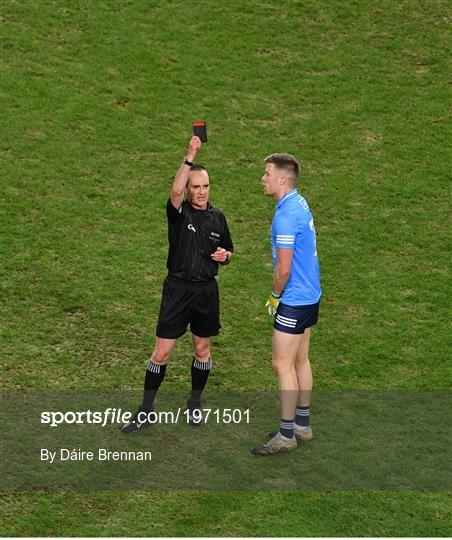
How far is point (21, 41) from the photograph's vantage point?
17.8 m

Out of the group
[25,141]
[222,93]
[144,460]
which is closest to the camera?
[144,460]

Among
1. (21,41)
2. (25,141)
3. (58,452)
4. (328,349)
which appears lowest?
(58,452)

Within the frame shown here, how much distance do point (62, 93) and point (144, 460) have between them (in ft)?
24.3

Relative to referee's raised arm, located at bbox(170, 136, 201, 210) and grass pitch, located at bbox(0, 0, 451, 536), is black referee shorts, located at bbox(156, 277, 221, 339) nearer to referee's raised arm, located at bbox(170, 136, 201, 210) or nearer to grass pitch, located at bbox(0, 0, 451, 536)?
referee's raised arm, located at bbox(170, 136, 201, 210)

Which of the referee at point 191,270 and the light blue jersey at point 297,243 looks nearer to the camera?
the light blue jersey at point 297,243

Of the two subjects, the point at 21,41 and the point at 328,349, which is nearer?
the point at 328,349

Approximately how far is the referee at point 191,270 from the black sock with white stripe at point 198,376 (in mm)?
175

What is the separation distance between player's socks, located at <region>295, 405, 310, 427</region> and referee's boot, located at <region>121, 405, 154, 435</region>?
1349 millimetres

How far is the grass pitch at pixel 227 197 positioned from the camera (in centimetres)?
1026

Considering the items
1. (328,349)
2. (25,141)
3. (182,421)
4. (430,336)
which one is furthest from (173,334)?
(25,141)

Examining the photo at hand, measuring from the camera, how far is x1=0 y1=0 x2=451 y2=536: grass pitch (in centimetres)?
1026

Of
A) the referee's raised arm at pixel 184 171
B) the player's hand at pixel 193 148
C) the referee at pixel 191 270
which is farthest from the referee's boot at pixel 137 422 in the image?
the player's hand at pixel 193 148

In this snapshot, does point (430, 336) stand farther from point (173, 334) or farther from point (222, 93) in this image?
point (222, 93)

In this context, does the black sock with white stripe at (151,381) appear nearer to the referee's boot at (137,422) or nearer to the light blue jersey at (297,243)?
the referee's boot at (137,422)
